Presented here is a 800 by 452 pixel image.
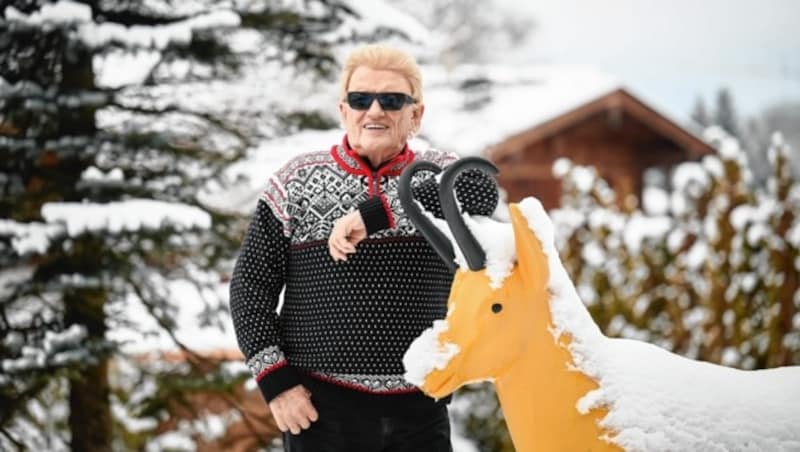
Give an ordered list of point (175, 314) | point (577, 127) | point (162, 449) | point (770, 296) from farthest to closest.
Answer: point (577, 127)
point (770, 296)
point (162, 449)
point (175, 314)

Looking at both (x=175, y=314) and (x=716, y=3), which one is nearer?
(x=175, y=314)

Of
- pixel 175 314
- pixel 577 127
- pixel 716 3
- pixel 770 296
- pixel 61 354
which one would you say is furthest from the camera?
pixel 716 3

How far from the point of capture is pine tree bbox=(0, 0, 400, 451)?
405 centimetres

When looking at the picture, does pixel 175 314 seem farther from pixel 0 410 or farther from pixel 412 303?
pixel 412 303

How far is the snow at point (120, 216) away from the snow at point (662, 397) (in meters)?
2.62

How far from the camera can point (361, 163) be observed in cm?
214

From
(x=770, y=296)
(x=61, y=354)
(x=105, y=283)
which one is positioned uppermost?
(x=770, y=296)

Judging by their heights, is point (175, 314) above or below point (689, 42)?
below

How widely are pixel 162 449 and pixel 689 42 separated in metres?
16.3

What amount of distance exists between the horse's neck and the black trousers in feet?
1.31

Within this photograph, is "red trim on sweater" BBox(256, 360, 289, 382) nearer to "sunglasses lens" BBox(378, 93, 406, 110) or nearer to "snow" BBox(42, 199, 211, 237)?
"sunglasses lens" BBox(378, 93, 406, 110)

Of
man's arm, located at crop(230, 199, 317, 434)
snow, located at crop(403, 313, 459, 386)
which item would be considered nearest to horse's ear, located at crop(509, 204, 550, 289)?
snow, located at crop(403, 313, 459, 386)

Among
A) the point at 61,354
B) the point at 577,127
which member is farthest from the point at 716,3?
the point at 61,354

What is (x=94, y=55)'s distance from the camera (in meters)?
4.31
